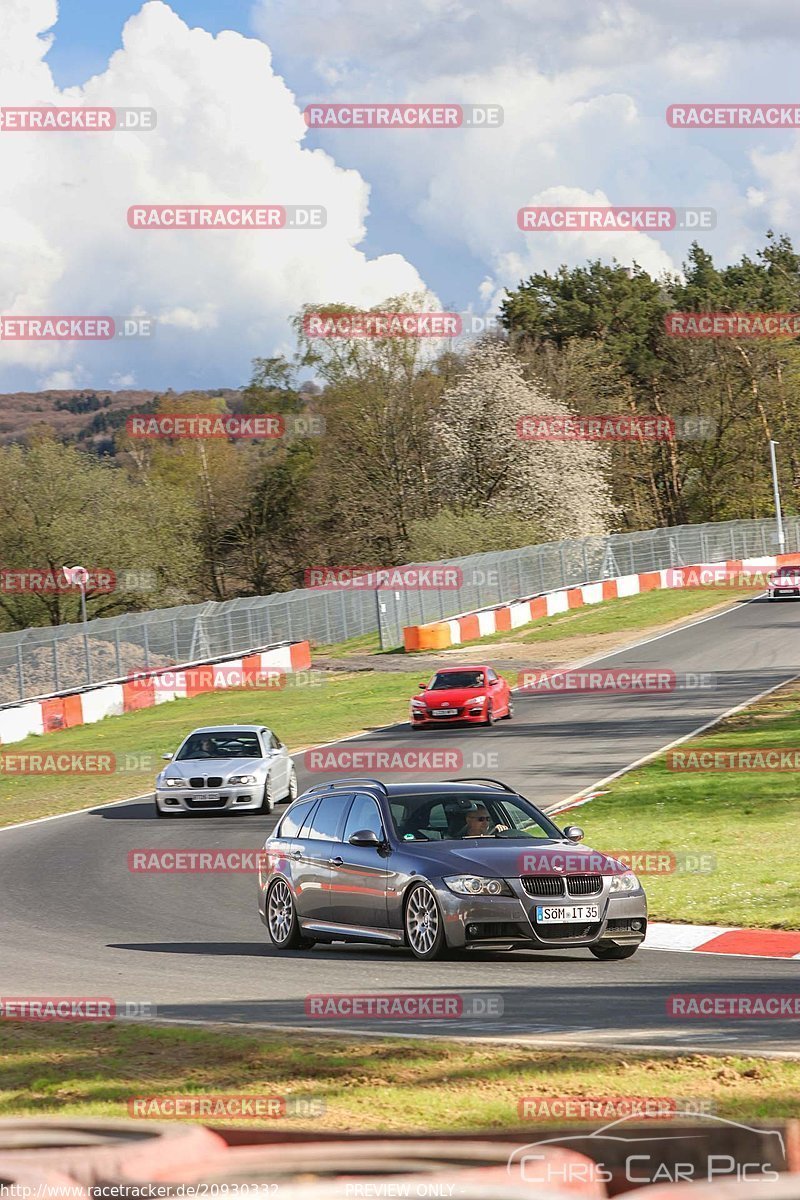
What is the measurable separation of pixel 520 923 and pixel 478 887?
0.43 metres

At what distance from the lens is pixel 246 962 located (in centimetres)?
1332

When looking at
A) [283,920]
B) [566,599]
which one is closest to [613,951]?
[283,920]

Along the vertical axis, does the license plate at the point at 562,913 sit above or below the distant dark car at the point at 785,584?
below

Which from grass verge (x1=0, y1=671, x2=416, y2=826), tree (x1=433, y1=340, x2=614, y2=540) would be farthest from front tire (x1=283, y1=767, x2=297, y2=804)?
tree (x1=433, y1=340, x2=614, y2=540)

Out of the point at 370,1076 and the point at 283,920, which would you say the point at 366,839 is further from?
the point at 370,1076

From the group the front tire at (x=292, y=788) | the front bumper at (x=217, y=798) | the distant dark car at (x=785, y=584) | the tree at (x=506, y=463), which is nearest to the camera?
the front bumper at (x=217, y=798)

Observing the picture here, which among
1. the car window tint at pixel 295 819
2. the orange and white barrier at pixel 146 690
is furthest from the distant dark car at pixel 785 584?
the car window tint at pixel 295 819

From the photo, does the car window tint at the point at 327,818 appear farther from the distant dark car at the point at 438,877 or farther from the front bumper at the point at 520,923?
the front bumper at the point at 520,923

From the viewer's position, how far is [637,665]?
138 feet

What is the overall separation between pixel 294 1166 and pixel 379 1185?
420 millimetres

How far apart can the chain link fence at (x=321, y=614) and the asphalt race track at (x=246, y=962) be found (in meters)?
15.6

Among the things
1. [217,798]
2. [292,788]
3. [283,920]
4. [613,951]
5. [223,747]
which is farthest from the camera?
[292,788]

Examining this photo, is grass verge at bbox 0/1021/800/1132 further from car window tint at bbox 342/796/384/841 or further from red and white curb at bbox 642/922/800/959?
red and white curb at bbox 642/922/800/959

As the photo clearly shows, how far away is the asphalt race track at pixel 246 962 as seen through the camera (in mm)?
9922
